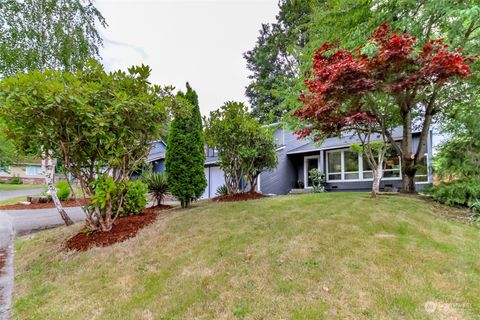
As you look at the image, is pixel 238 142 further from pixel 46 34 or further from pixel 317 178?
pixel 46 34

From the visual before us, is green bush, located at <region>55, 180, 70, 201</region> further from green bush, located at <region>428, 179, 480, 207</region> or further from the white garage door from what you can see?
green bush, located at <region>428, 179, 480, 207</region>

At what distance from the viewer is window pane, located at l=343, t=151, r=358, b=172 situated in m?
14.2

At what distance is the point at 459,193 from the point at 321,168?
858 centimetres

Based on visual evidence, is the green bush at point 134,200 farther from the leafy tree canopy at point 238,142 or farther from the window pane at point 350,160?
the window pane at point 350,160

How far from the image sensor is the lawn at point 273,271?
2797mm

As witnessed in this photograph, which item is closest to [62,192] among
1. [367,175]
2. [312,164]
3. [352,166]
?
[312,164]

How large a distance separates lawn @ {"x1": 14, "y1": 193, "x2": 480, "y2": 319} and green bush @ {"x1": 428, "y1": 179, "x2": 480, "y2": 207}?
117cm

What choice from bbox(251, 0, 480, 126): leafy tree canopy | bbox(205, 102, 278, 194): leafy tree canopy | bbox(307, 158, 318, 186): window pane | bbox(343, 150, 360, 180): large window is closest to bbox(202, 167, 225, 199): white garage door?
bbox(205, 102, 278, 194): leafy tree canopy

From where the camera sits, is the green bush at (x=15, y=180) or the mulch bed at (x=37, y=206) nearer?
the mulch bed at (x=37, y=206)

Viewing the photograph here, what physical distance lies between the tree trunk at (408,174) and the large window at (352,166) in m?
5.16

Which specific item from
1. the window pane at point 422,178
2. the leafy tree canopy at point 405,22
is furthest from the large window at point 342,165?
the leafy tree canopy at point 405,22

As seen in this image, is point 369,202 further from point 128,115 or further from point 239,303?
point 128,115

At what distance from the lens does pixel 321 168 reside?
589 inches

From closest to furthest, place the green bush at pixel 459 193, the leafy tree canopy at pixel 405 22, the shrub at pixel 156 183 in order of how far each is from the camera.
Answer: the leafy tree canopy at pixel 405 22
the green bush at pixel 459 193
the shrub at pixel 156 183
